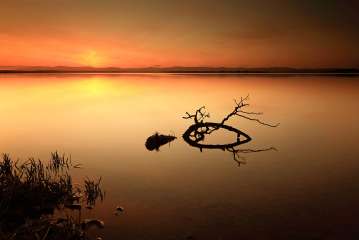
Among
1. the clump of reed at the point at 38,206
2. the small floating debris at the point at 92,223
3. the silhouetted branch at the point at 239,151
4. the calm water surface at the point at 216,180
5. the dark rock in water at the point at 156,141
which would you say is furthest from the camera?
the dark rock in water at the point at 156,141

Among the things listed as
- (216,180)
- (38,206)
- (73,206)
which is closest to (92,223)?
(73,206)

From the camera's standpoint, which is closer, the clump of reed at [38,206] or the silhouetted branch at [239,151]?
the clump of reed at [38,206]

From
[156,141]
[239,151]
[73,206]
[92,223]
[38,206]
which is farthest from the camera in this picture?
[156,141]

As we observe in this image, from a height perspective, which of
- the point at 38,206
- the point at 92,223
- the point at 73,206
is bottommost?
the point at 92,223

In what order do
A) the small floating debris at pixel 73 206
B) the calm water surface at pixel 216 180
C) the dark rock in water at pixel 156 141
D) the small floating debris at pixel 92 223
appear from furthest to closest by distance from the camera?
the dark rock in water at pixel 156 141 < the small floating debris at pixel 73 206 < the calm water surface at pixel 216 180 < the small floating debris at pixel 92 223

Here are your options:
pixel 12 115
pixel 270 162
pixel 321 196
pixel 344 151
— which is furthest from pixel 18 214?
pixel 12 115

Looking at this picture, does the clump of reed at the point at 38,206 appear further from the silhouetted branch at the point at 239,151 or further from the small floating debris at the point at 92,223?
the silhouetted branch at the point at 239,151

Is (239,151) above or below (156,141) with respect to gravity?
below

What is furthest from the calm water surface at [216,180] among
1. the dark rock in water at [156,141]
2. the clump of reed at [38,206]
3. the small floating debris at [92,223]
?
the clump of reed at [38,206]

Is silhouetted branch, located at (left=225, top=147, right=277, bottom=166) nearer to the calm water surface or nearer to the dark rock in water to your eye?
the calm water surface

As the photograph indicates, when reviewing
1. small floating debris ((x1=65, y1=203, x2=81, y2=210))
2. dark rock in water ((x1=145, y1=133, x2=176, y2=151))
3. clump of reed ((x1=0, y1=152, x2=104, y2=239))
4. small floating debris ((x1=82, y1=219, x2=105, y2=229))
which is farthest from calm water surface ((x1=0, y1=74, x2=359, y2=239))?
clump of reed ((x1=0, y1=152, x2=104, y2=239))

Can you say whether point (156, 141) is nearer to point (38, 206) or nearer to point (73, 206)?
point (73, 206)

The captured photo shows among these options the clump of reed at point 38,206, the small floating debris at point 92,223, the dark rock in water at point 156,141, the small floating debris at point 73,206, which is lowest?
the small floating debris at point 92,223

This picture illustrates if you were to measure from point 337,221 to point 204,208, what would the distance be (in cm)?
445
